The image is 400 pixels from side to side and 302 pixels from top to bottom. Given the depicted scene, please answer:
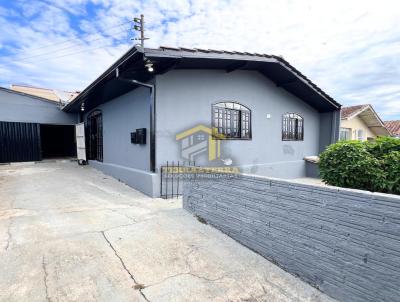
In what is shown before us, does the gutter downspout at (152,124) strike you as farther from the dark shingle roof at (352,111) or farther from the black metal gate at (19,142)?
the dark shingle roof at (352,111)

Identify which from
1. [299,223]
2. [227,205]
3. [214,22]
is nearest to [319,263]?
[299,223]

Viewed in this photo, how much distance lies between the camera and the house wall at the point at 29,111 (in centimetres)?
1141

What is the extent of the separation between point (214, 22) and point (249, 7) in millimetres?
1582

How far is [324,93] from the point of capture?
868cm

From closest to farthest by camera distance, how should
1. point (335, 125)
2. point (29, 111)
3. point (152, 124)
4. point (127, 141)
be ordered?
point (152, 124) → point (127, 141) → point (335, 125) → point (29, 111)

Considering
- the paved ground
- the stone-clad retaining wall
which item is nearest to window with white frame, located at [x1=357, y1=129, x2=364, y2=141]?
the paved ground

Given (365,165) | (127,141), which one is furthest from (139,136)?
(365,165)

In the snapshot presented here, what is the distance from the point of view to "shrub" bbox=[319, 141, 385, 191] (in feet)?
9.79

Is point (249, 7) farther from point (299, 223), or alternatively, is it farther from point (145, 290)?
point (145, 290)

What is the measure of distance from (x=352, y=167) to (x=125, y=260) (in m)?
3.29

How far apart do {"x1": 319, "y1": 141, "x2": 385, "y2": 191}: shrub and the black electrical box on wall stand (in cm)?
438

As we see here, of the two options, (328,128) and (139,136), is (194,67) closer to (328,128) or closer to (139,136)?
(139,136)

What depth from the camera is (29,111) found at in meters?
12.0

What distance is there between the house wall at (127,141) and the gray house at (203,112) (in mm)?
28
